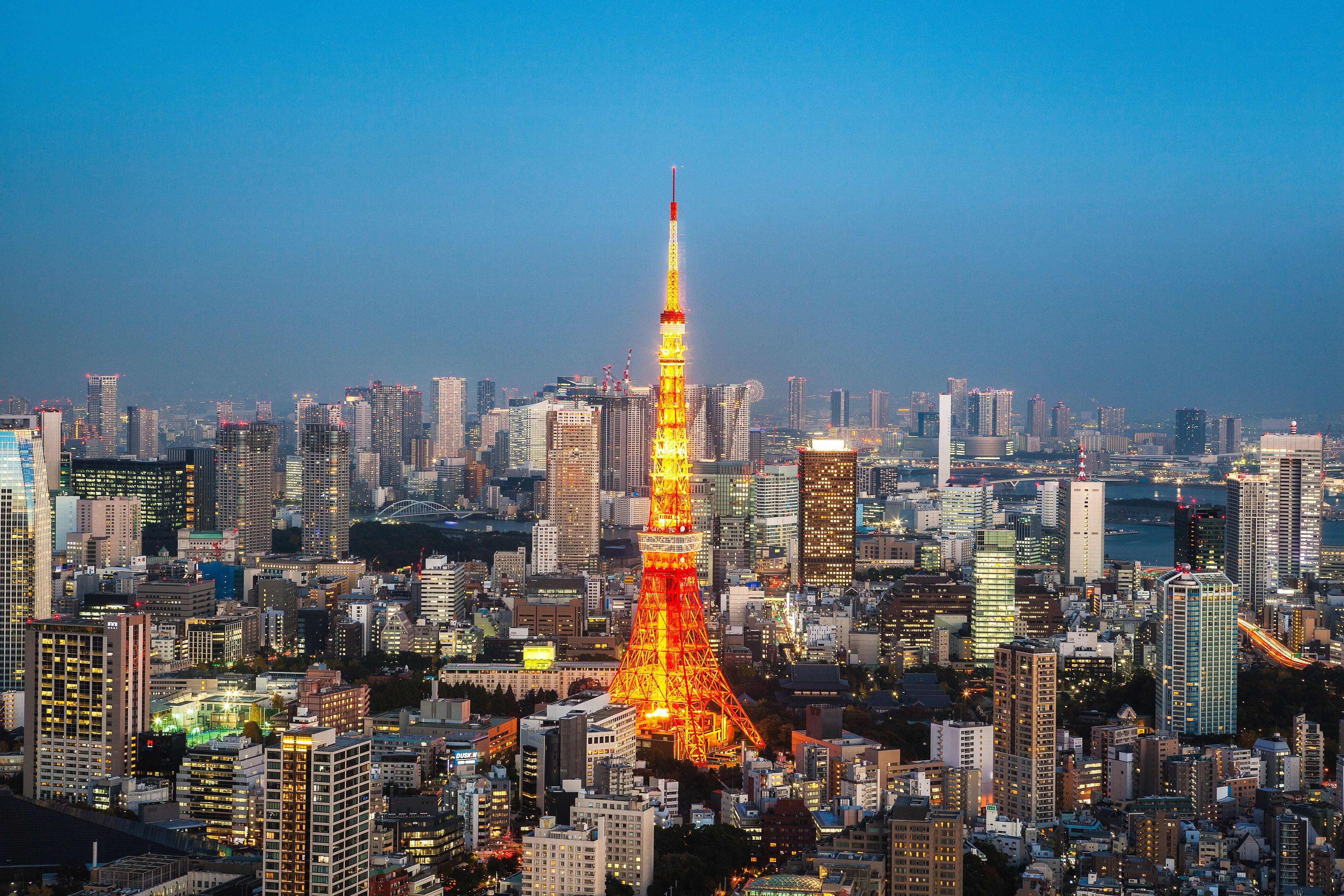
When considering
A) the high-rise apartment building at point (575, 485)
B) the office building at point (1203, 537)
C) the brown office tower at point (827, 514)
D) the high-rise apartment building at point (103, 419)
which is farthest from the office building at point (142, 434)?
the office building at point (1203, 537)

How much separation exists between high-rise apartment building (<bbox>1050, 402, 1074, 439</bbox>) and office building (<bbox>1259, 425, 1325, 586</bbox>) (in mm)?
13449

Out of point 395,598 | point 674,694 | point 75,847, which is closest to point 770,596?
point 395,598

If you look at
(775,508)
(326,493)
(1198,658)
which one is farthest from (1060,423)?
(1198,658)

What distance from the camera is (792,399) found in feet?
123

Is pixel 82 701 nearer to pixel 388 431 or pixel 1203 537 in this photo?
pixel 1203 537

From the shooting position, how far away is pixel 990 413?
41188mm

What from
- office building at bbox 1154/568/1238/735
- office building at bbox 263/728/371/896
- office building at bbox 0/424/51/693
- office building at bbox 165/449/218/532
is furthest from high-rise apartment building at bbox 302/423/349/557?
office building at bbox 263/728/371/896

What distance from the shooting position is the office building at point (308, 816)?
8266mm

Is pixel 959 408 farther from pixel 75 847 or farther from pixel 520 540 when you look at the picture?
pixel 75 847

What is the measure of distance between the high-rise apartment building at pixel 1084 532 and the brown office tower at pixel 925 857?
16821mm

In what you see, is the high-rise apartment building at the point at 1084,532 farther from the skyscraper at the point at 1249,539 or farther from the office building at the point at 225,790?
the office building at the point at 225,790

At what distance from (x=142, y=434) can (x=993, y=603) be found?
649 inches

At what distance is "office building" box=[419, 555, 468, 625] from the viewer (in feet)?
68.1

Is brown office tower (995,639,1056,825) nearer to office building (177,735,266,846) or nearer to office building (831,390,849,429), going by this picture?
office building (177,735,266,846)
